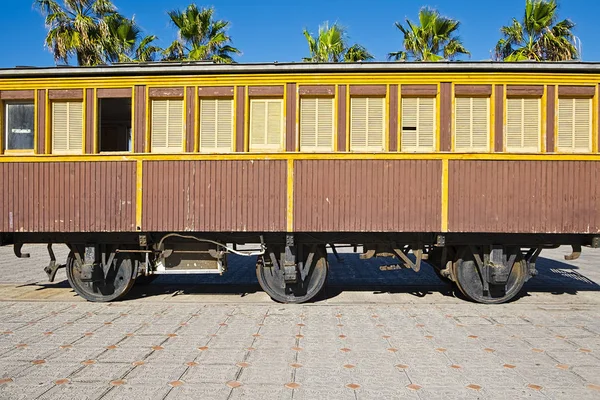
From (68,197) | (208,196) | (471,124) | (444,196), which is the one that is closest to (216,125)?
(208,196)

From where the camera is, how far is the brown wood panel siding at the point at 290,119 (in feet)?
26.9

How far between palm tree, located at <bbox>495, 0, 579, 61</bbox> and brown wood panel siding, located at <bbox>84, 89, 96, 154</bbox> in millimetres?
16633

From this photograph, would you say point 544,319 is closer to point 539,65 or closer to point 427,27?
point 539,65

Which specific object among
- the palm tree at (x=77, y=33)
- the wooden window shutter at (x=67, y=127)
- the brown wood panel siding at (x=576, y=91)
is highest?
the palm tree at (x=77, y=33)

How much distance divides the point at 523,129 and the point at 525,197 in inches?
50.1

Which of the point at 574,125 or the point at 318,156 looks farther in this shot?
the point at 574,125

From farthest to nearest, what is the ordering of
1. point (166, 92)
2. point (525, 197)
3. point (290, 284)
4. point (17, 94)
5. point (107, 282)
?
1. point (107, 282)
2. point (290, 284)
3. point (17, 94)
4. point (166, 92)
5. point (525, 197)

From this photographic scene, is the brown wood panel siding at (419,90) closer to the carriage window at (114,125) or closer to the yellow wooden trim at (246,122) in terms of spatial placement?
the yellow wooden trim at (246,122)

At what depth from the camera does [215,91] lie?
27.3ft

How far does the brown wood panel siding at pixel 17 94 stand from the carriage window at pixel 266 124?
4.19 m

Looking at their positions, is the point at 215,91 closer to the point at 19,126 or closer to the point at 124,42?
the point at 19,126

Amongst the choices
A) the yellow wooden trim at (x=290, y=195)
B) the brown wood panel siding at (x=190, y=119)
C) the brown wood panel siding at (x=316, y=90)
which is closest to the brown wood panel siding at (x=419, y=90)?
the brown wood panel siding at (x=316, y=90)

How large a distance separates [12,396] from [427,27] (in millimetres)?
20299

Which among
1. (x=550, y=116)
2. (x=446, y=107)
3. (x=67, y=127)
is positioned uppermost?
(x=446, y=107)
